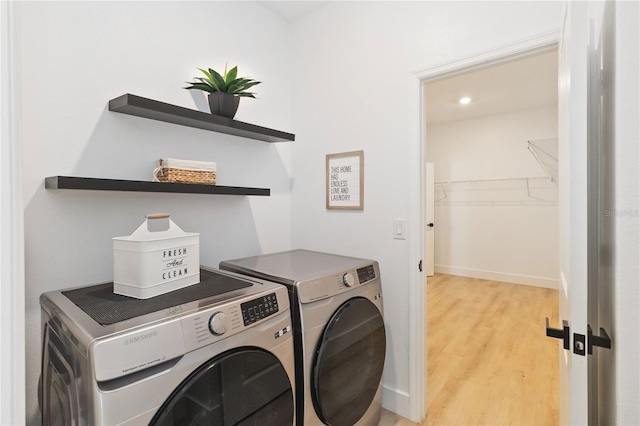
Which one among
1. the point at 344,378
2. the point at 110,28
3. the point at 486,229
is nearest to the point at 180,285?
the point at 344,378

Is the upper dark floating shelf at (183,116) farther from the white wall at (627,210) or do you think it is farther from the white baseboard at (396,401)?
the white baseboard at (396,401)

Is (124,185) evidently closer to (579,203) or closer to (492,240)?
(579,203)

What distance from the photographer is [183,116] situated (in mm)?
1519

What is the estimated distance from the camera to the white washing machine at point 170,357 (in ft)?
2.55

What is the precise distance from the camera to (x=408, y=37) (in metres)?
1.85

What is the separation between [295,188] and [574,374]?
1.90 metres

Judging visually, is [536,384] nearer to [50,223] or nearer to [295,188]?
[295,188]

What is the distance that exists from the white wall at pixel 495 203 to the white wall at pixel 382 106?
11.9 feet

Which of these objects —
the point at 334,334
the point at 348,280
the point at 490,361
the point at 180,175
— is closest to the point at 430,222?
the point at 490,361

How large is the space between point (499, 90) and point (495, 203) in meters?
1.78

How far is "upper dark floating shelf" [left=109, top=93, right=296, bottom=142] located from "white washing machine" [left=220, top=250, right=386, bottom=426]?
0.78 meters

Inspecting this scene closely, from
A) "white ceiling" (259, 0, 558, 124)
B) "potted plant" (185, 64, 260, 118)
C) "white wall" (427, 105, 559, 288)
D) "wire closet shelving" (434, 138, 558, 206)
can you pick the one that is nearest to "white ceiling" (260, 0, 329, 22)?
"white ceiling" (259, 0, 558, 124)

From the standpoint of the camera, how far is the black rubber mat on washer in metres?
0.96

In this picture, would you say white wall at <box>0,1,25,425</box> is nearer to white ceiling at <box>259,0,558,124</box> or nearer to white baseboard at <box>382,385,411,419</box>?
white baseboard at <box>382,385,411,419</box>
